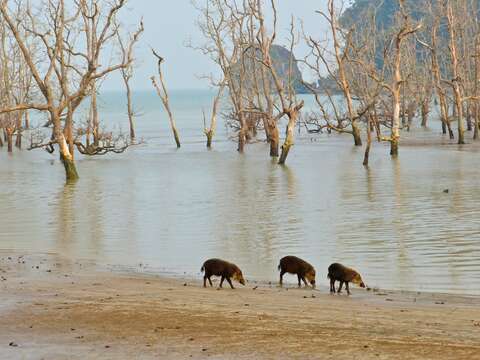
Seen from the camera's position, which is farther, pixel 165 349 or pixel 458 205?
pixel 458 205

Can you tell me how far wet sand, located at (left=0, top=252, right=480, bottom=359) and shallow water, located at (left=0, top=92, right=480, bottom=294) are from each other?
7.56 ft

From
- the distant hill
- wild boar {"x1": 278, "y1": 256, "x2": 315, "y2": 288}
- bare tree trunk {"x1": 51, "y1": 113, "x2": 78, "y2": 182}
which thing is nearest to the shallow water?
bare tree trunk {"x1": 51, "y1": 113, "x2": 78, "y2": 182}

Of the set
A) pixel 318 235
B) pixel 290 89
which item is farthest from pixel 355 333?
pixel 290 89

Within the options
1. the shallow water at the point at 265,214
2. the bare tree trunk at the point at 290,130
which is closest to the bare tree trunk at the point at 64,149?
the shallow water at the point at 265,214

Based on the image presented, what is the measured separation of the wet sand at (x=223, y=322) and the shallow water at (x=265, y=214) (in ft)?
7.56

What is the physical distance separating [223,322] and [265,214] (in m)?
14.1

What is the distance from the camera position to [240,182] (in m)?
31.9

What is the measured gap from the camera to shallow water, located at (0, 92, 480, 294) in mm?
14961

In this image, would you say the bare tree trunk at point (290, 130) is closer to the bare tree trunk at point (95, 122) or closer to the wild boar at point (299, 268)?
the bare tree trunk at point (95, 122)

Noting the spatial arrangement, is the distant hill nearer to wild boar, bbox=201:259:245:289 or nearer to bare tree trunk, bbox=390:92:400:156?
bare tree trunk, bbox=390:92:400:156

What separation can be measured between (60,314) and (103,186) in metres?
23.0

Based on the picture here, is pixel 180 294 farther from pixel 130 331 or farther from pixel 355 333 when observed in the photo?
pixel 355 333

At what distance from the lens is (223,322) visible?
8.52m

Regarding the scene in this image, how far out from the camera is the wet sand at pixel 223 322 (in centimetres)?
735
